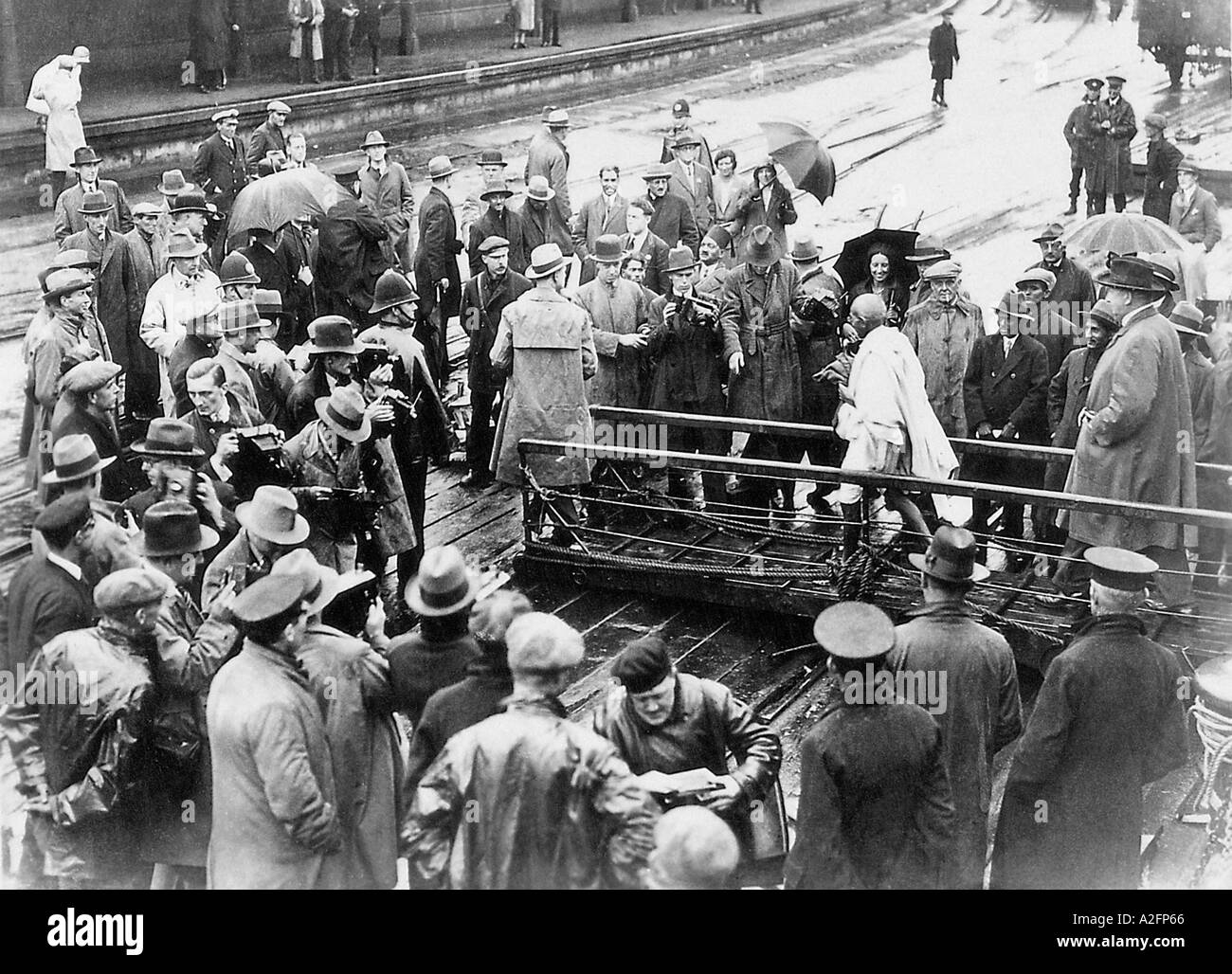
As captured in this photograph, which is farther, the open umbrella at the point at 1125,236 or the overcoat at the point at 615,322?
the open umbrella at the point at 1125,236

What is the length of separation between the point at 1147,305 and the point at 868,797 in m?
3.92

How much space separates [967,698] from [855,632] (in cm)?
67

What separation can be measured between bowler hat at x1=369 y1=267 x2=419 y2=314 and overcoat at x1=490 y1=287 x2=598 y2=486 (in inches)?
33.0

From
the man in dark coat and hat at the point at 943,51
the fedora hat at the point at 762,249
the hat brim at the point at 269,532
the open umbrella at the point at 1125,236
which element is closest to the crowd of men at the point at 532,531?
the hat brim at the point at 269,532

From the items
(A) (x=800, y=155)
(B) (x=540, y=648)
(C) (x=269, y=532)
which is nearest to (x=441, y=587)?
(B) (x=540, y=648)

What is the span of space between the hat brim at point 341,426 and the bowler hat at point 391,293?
1.16 m

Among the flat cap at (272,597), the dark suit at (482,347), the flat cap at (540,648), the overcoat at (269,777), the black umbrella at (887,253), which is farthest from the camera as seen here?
the black umbrella at (887,253)

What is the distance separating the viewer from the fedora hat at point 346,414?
769 cm

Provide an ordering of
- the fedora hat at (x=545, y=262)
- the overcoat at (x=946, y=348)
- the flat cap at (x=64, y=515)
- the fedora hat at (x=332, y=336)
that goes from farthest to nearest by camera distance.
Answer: the overcoat at (x=946, y=348)
the fedora hat at (x=545, y=262)
the fedora hat at (x=332, y=336)
the flat cap at (x=64, y=515)

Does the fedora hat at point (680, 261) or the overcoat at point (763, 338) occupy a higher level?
the fedora hat at point (680, 261)

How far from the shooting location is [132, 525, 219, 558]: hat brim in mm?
6199

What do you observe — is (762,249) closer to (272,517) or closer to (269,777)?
(272,517)

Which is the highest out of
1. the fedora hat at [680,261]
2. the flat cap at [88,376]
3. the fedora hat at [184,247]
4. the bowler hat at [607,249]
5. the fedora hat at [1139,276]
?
the fedora hat at [1139,276]

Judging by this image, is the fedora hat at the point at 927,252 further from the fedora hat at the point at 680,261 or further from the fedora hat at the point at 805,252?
the fedora hat at the point at 680,261
